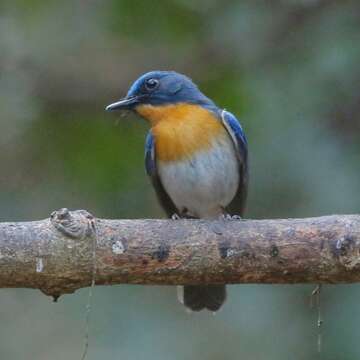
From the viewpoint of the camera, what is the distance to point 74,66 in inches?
360

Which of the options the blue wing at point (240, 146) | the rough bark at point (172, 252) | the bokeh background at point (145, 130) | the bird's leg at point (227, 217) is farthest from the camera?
the bokeh background at point (145, 130)

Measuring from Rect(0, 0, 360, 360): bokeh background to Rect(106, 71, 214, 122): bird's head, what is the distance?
0.93 meters

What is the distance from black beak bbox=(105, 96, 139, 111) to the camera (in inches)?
279

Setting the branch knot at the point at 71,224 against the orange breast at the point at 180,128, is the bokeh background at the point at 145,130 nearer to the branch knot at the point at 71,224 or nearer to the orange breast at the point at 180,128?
the orange breast at the point at 180,128

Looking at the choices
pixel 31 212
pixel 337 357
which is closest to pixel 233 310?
pixel 337 357

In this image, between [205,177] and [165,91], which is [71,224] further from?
[165,91]

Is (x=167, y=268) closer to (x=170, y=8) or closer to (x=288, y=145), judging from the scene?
(x=288, y=145)

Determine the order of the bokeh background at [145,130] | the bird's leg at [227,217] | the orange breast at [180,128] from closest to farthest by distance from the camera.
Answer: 1. the bird's leg at [227,217]
2. the orange breast at [180,128]
3. the bokeh background at [145,130]

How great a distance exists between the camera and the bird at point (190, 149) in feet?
22.8

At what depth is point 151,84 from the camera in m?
7.21

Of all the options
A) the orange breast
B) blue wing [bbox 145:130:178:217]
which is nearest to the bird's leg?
blue wing [bbox 145:130:178:217]

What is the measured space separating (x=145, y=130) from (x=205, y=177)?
64.4 inches

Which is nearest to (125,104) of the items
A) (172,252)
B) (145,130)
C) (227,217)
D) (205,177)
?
(205,177)

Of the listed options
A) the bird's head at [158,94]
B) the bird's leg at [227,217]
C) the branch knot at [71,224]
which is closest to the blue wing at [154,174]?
the bird's head at [158,94]
